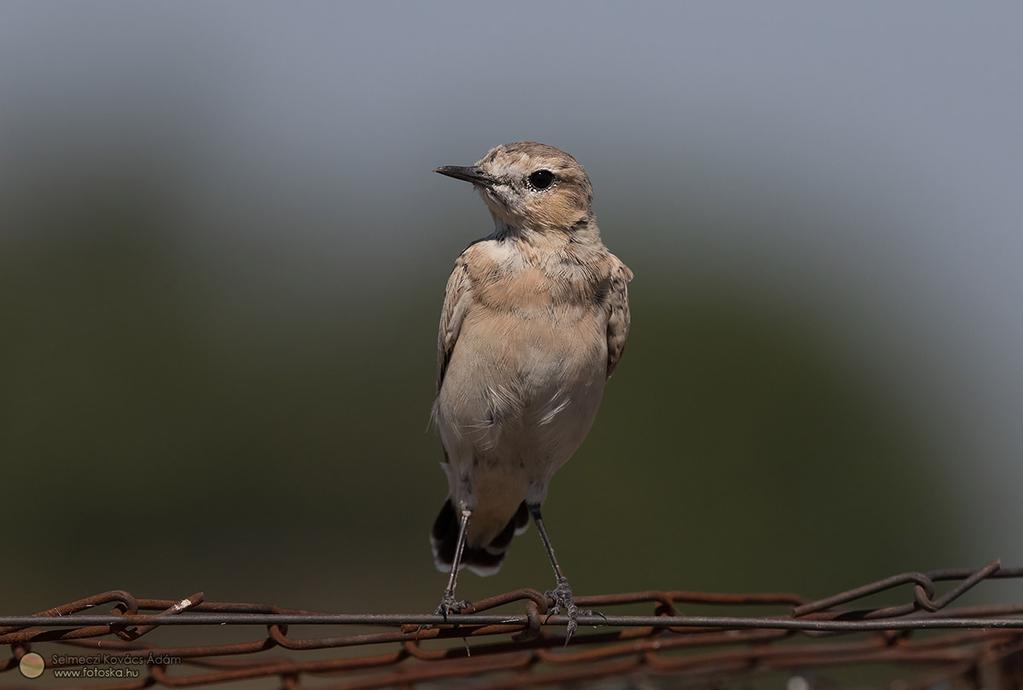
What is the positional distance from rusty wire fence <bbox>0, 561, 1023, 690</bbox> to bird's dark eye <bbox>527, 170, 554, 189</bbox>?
2.64 meters

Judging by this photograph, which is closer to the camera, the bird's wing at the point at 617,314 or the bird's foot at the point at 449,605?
the bird's foot at the point at 449,605

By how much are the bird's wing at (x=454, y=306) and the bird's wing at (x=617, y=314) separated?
739mm

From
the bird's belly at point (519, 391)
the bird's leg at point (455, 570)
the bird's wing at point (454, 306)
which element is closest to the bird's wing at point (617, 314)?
the bird's belly at point (519, 391)

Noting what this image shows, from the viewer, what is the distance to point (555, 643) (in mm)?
5211

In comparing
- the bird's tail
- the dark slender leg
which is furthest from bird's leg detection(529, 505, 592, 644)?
the bird's tail

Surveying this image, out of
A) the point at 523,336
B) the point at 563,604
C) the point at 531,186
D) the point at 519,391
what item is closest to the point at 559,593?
the point at 563,604

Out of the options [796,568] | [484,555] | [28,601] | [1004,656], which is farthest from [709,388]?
[1004,656]

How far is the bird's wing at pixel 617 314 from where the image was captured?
709 centimetres

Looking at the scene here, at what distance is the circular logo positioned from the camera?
4.47 metres

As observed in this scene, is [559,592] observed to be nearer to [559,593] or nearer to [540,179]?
[559,593]

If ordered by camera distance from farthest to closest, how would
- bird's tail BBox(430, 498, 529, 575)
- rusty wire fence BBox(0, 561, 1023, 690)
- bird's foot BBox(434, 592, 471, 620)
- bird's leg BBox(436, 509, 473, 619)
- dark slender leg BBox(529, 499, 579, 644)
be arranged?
1. bird's tail BBox(430, 498, 529, 575)
2. bird's leg BBox(436, 509, 473, 619)
3. bird's foot BBox(434, 592, 471, 620)
4. dark slender leg BBox(529, 499, 579, 644)
5. rusty wire fence BBox(0, 561, 1023, 690)

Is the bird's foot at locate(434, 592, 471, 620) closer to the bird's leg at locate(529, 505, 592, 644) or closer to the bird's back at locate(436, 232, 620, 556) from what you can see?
the bird's leg at locate(529, 505, 592, 644)

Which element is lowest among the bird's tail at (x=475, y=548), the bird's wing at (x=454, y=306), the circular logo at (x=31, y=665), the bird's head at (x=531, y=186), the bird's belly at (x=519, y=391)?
the bird's tail at (x=475, y=548)

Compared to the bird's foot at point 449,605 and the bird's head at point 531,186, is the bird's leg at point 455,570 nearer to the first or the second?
the bird's foot at point 449,605
